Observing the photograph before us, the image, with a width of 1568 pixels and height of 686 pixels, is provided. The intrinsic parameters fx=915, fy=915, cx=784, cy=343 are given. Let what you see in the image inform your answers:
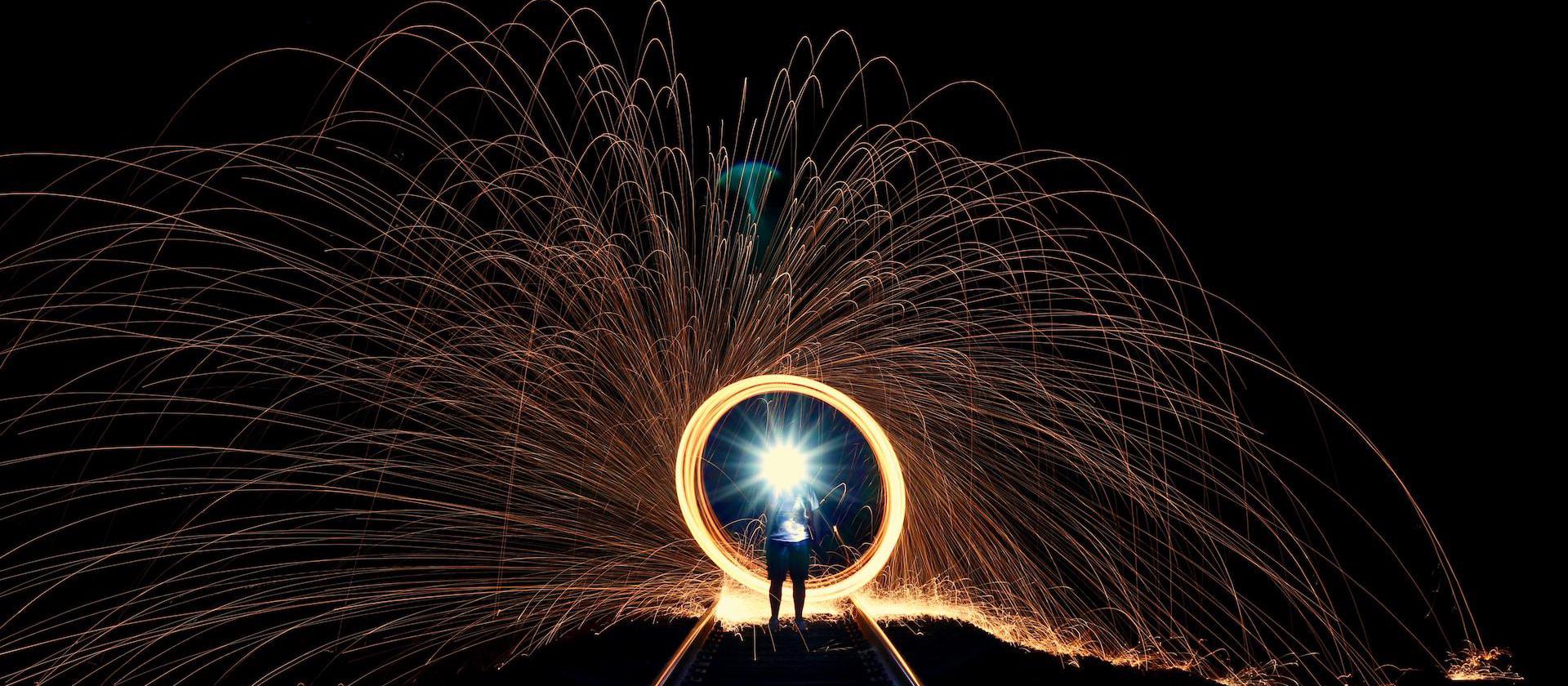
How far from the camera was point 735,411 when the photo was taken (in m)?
11.4

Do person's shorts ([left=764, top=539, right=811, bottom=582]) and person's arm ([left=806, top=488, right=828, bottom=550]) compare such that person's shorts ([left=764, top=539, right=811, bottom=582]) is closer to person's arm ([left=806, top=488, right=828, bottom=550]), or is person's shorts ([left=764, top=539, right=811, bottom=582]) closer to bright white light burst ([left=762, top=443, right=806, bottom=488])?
person's arm ([left=806, top=488, right=828, bottom=550])

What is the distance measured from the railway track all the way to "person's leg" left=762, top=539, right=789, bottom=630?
252mm

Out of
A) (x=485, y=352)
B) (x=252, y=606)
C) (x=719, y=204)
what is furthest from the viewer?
(x=719, y=204)

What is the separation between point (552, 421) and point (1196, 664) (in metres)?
6.51

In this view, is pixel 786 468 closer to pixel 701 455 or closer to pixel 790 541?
pixel 790 541

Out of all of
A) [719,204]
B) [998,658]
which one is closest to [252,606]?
[719,204]

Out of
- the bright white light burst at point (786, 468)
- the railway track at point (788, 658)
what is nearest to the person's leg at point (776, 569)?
the railway track at point (788, 658)

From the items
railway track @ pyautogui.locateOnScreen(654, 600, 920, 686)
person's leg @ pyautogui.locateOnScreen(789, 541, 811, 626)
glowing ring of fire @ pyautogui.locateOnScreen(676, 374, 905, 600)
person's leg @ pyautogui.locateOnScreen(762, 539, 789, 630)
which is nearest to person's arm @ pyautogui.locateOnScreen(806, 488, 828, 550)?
person's leg @ pyautogui.locateOnScreen(789, 541, 811, 626)

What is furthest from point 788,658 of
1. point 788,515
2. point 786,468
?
point 786,468

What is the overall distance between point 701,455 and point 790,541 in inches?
51.5

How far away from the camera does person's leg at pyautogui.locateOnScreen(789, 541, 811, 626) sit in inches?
320

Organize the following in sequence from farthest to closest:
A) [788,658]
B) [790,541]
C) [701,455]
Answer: [701,455]
[790,541]
[788,658]

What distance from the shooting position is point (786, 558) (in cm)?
809

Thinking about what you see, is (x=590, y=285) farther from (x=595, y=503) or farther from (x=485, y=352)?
(x=595, y=503)
